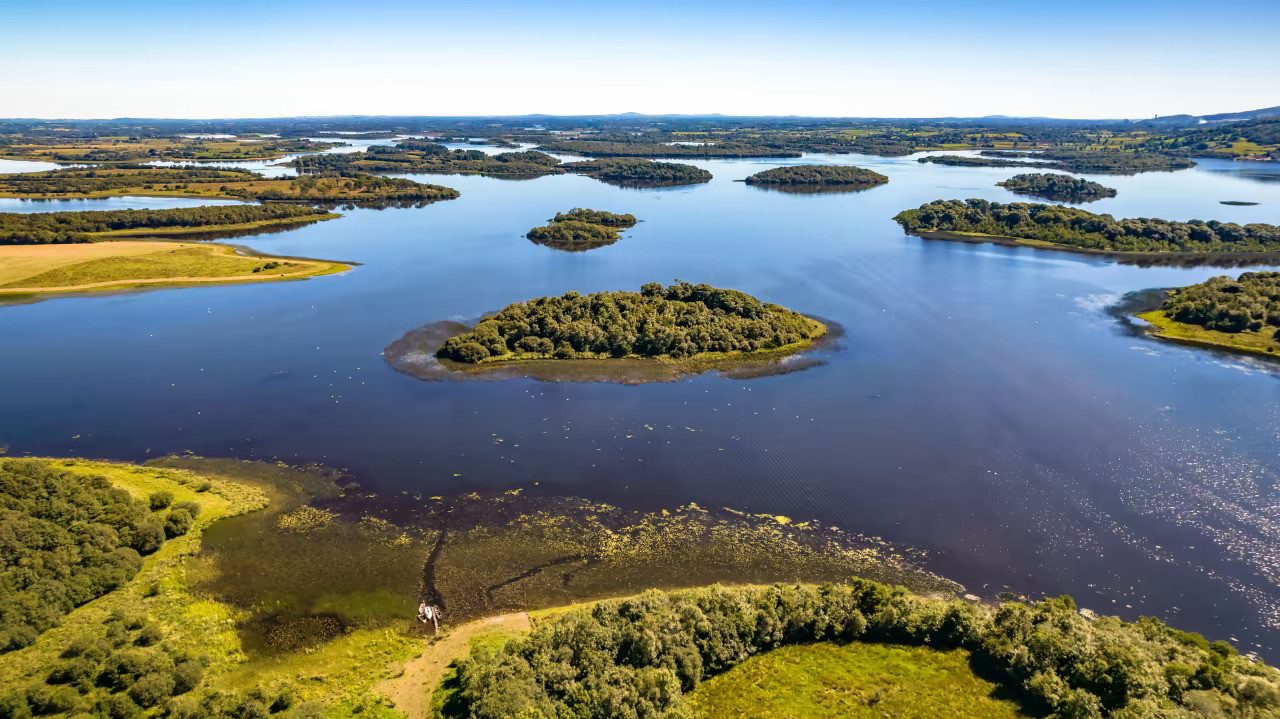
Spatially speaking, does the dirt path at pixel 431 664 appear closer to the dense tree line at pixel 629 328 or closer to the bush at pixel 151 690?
the bush at pixel 151 690

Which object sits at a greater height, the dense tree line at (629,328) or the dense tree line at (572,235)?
the dense tree line at (572,235)

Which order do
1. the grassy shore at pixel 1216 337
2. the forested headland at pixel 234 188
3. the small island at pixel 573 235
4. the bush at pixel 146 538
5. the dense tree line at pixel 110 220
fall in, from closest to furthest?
the bush at pixel 146 538 → the grassy shore at pixel 1216 337 → the dense tree line at pixel 110 220 → the small island at pixel 573 235 → the forested headland at pixel 234 188

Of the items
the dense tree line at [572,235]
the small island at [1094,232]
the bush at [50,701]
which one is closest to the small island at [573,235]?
the dense tree line at [572,235]

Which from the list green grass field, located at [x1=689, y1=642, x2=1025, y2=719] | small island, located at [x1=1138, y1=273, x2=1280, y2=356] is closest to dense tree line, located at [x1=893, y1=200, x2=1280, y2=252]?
small island, located at [x1=1138, y1=273, x2=1280, y2=356]

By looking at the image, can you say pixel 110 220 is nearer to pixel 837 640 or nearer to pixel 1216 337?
pixel 837 640

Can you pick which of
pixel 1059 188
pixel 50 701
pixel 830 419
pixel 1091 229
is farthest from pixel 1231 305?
pixel 1059 188

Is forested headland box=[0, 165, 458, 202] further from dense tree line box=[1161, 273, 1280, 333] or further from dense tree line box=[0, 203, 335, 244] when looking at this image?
dense tree line box=[1161, 273, 1280, 333]

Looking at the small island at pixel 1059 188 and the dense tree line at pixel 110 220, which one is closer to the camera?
the dense tree line at pixel 110 220
